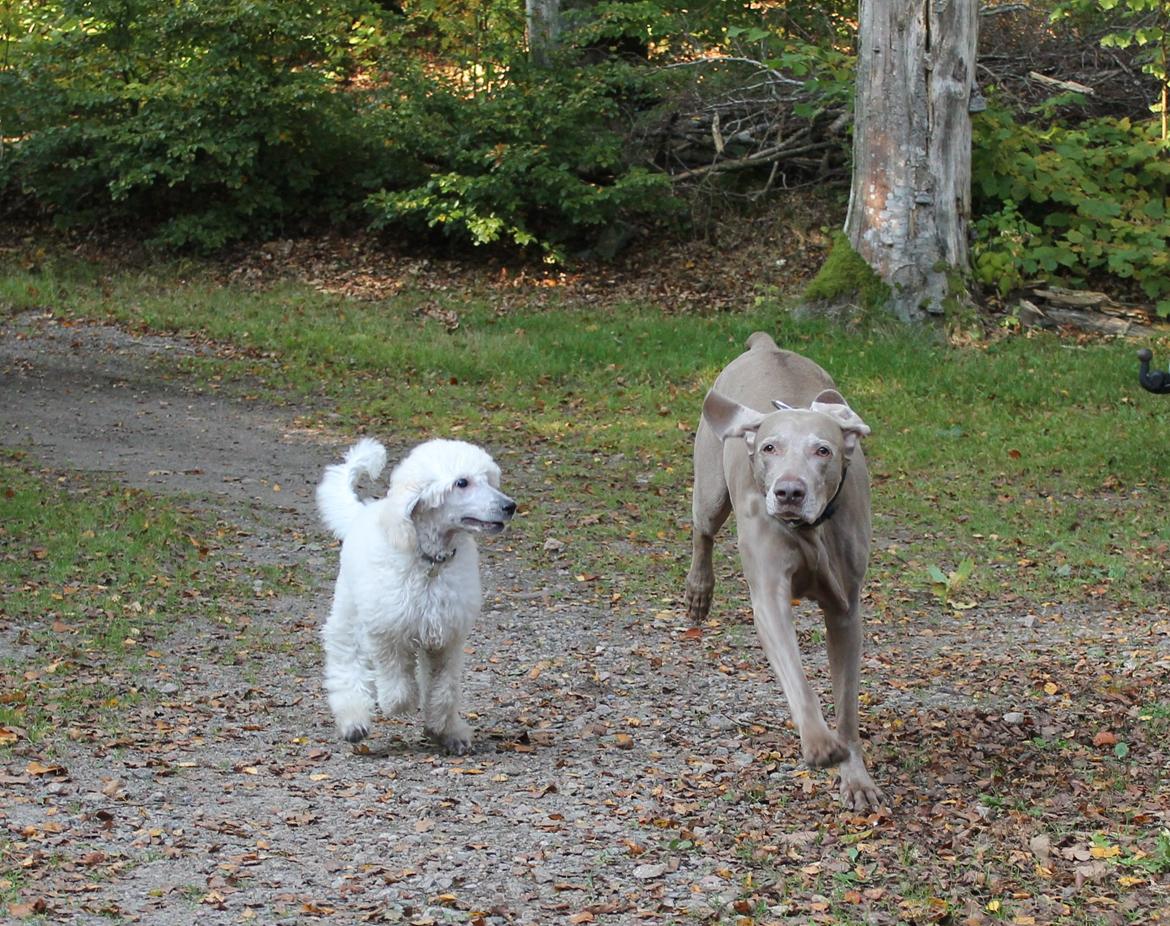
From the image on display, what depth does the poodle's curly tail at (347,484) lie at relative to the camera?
6871mm

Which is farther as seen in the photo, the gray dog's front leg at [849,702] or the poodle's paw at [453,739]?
the poodle's paw at [453,739]

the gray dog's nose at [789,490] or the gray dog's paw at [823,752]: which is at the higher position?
the gray dog's nose at [789,490]

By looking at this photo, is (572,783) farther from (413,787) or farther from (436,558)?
(436,558)

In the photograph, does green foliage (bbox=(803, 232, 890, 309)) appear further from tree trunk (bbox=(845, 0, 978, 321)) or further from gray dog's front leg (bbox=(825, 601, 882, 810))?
gray dog's front leg (bbox=(825, 601, 882, 810))

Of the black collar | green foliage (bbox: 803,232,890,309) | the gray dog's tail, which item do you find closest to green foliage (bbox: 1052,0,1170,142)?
green foliage (bbox: 803,232,890,309)

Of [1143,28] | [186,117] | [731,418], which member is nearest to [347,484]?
[731,418]

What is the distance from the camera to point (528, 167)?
62.7 feet

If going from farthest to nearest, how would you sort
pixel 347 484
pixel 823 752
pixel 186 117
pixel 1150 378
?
1. pixel 186 117
2. pixel 1150 378
3. pixel 347 484
4. pixel 823 752

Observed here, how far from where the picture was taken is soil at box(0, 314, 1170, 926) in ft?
15.8

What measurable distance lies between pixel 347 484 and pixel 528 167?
41.5 feet

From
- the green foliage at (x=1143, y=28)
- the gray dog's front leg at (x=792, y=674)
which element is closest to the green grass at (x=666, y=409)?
the green foliage at (x=1143, y=28)

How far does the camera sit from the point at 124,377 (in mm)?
15328

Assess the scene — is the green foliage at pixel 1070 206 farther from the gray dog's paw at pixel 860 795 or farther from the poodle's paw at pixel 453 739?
the gray dog's paw at pixel 860 795

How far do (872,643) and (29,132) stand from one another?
15.6 meters
